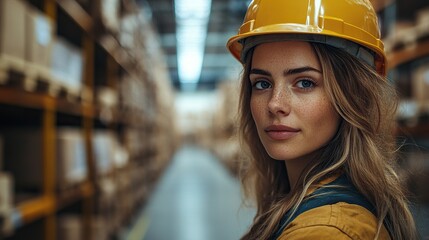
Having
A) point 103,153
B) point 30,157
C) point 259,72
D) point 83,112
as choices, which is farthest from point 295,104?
point 103,153

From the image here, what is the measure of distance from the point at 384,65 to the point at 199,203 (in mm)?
6551

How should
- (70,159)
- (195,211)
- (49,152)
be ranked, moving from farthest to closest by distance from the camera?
1. (195,211)
2. (70,159)
3. (49,152)

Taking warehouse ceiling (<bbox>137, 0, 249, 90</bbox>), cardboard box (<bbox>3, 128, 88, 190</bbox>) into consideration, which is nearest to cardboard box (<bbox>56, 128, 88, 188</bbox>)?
cardboard box (<bbox>3, 128, 88, 190</bbox>)

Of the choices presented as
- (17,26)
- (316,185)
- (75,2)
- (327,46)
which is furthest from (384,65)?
(75,2)

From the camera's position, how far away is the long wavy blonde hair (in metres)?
1.15

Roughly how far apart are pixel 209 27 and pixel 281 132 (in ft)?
49.7

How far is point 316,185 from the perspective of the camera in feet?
3.77

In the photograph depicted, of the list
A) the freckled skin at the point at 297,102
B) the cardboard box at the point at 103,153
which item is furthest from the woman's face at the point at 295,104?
the cardboard box at the point at 103,153

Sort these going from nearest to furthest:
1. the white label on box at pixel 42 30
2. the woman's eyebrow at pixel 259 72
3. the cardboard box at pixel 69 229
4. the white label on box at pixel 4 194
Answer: the woman's eyebrow at pixel 259 72 < the white label on box at pixel 4 194 < the white label on box at pixel 42 30 < the cardboard box at pixel 69 229

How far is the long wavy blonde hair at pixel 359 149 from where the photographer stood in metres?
1.15

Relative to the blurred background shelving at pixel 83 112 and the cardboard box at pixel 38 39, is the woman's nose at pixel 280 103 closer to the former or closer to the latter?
the blurred background shelving at pixel 83 112

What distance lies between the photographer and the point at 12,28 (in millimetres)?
2348

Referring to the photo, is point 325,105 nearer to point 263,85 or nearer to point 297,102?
point 297,102

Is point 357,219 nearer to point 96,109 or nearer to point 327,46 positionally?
point 327,46
